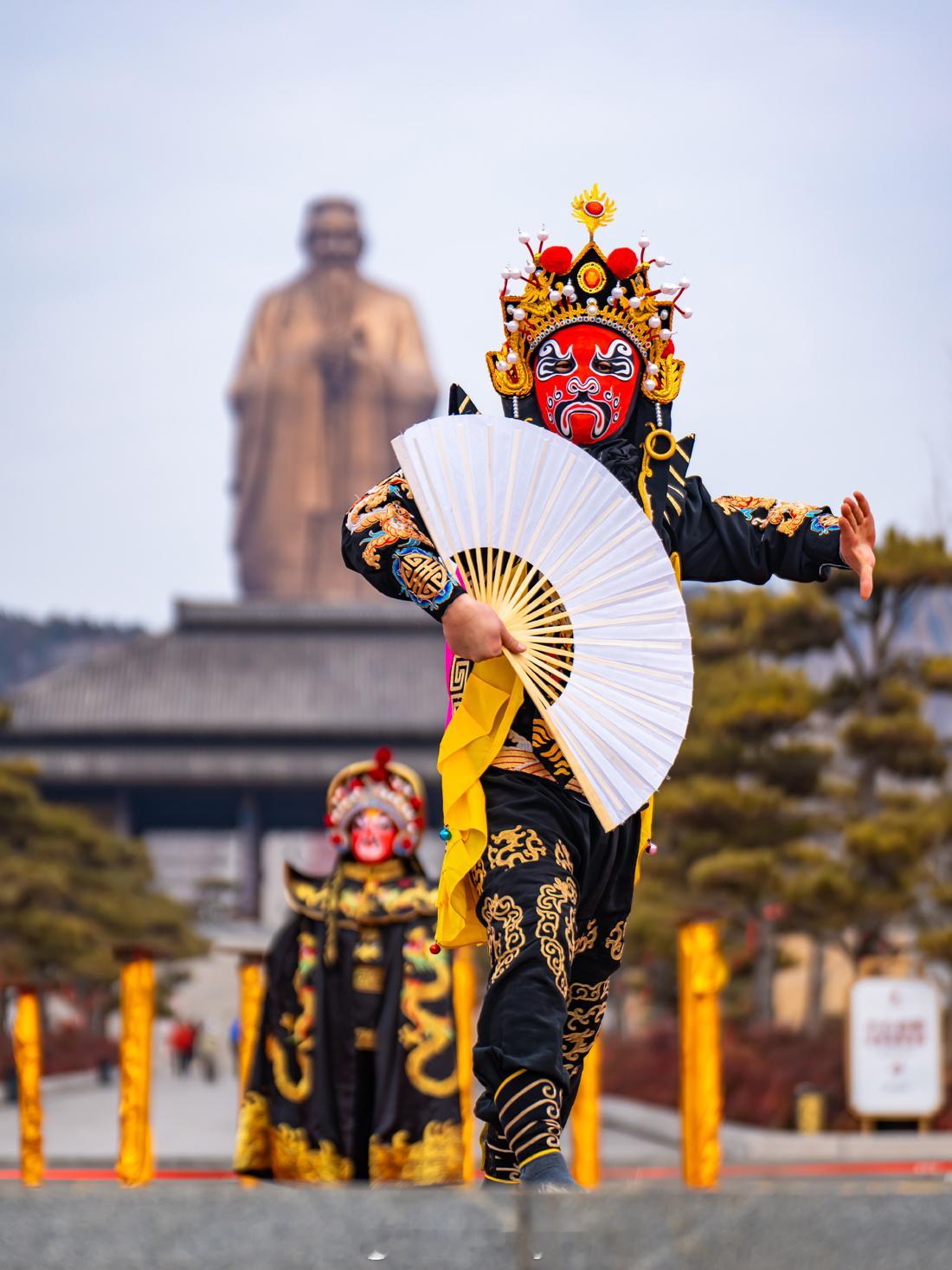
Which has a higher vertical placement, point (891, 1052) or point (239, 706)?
point (239, 706)

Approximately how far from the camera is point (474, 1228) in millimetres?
1988

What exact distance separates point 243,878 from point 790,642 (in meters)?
24.7

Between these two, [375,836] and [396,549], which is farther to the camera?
[375,836]

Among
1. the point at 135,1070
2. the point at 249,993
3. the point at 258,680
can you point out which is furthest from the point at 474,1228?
the point at 258,680

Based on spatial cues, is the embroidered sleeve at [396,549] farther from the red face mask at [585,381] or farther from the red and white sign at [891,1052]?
the red and white sign at [891,1052]

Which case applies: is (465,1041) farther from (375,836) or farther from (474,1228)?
(474,1228)

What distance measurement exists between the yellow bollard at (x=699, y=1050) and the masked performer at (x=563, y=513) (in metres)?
4.57

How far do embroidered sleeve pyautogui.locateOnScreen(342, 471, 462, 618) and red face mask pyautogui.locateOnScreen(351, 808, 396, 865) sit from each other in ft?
12.1

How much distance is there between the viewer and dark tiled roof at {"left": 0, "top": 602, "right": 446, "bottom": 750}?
1618 inches

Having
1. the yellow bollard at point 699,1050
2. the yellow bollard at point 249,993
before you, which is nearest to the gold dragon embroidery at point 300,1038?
the yellow bollard at point 249,993

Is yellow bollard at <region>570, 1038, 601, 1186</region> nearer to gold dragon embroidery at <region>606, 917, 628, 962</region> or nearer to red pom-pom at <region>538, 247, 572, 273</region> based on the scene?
gold dragon embroidery at <region>606, 917, 628, 962</region>

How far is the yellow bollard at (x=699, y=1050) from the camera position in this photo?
8.16 metres

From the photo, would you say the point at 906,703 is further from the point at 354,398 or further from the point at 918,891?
the point at 354,398

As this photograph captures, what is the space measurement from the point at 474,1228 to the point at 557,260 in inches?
92.3
